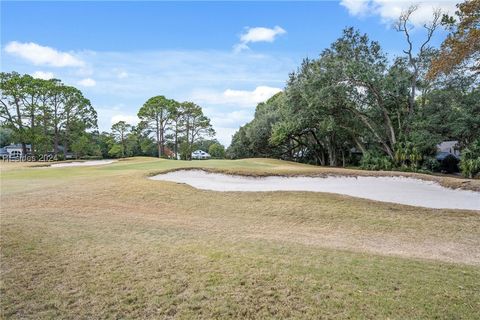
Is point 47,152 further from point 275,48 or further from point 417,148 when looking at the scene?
point 417,148

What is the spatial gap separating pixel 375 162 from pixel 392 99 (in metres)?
4.96

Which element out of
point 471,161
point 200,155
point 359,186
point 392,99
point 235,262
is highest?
point 392,99

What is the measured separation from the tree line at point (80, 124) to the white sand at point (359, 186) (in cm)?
3328

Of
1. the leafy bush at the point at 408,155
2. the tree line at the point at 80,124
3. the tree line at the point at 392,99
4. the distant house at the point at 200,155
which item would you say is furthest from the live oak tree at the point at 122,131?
the leafy bush at the point at 408,155

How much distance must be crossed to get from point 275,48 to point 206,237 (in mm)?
10780

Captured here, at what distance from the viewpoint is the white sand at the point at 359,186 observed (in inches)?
406

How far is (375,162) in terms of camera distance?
2392cm

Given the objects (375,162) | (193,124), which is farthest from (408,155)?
(193,124)

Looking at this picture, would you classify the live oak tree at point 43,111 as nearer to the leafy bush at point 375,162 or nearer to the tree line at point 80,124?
the tree line at point 80,124

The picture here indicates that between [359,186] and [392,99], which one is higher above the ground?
[392,99]

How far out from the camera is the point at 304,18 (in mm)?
11594

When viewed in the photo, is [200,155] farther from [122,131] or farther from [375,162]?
[375,162]

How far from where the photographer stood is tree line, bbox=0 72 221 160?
38.7 meters

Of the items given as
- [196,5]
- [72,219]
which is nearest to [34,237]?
[72,219]
